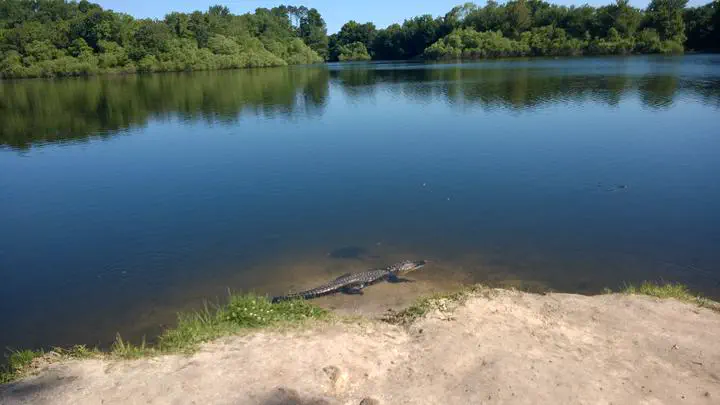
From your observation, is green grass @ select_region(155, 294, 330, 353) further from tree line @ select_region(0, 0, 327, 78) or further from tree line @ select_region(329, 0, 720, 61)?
tree line @ select_region(329, 0, 720, 61)

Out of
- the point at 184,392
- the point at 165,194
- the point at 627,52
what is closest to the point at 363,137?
the point at 165,194

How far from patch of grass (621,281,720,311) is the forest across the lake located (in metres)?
93.5

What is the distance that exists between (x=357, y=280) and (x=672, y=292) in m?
6.12

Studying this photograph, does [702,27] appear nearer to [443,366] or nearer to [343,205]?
[343,205]

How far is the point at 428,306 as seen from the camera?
8.96 m

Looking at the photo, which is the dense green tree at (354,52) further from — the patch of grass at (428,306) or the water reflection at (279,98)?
the patch of grass at (428,306)

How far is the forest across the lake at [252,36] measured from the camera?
87938 millimetres

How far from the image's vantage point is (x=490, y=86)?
4484 cm

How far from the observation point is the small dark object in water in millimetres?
12625

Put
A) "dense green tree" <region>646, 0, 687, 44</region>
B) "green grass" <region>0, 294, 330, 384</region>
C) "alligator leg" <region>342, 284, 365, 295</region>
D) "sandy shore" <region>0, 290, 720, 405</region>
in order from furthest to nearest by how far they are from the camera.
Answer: "dense green tree" <region>646, 0, 687, 44</region> < "alligator leg" <region>342, 284, 365, 295</region> < "green grass" <region>0, 294, 330, 384</region> < "sandy shore" <region>0, 290, 720, 405</region>

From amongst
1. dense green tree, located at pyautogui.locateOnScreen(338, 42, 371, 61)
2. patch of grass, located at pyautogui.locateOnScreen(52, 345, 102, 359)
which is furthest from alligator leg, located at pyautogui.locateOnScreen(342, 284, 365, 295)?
dense green tree, located at pyautogui.locateOnScreen(338, 42, 371, 61)

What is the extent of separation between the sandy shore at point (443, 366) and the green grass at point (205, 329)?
29 cm

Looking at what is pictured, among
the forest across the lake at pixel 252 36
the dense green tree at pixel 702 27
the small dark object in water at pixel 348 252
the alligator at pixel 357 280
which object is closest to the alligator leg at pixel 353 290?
the alligator at pixel 357 280

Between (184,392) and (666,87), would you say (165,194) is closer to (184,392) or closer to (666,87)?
(184,392)
